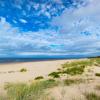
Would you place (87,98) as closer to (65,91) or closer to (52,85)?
(65,91)

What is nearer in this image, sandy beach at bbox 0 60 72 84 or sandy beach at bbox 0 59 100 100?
sandy beach at bbox 0 59 100 100

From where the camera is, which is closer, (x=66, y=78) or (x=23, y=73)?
(x=66, y=78)

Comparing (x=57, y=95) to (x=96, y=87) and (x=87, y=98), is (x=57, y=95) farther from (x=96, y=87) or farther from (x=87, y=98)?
(x=96, y=87)

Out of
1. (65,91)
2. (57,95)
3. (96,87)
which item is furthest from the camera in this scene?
(96,87)

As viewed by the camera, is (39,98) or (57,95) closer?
(39,98)

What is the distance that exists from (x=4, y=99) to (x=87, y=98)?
10.3 ft

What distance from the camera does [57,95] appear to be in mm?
8227

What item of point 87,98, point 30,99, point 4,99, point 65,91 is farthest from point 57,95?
point 4,99

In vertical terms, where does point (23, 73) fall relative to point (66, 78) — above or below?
above

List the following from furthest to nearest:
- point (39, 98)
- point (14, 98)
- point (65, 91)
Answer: point (65, 91)
point (39, 98)
point (14, 98)

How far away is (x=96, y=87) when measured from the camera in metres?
9.96

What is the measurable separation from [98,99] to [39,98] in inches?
84.7

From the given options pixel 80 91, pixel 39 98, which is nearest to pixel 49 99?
pixel 39 98

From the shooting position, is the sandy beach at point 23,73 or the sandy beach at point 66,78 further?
the sandy beach at point 23,73
